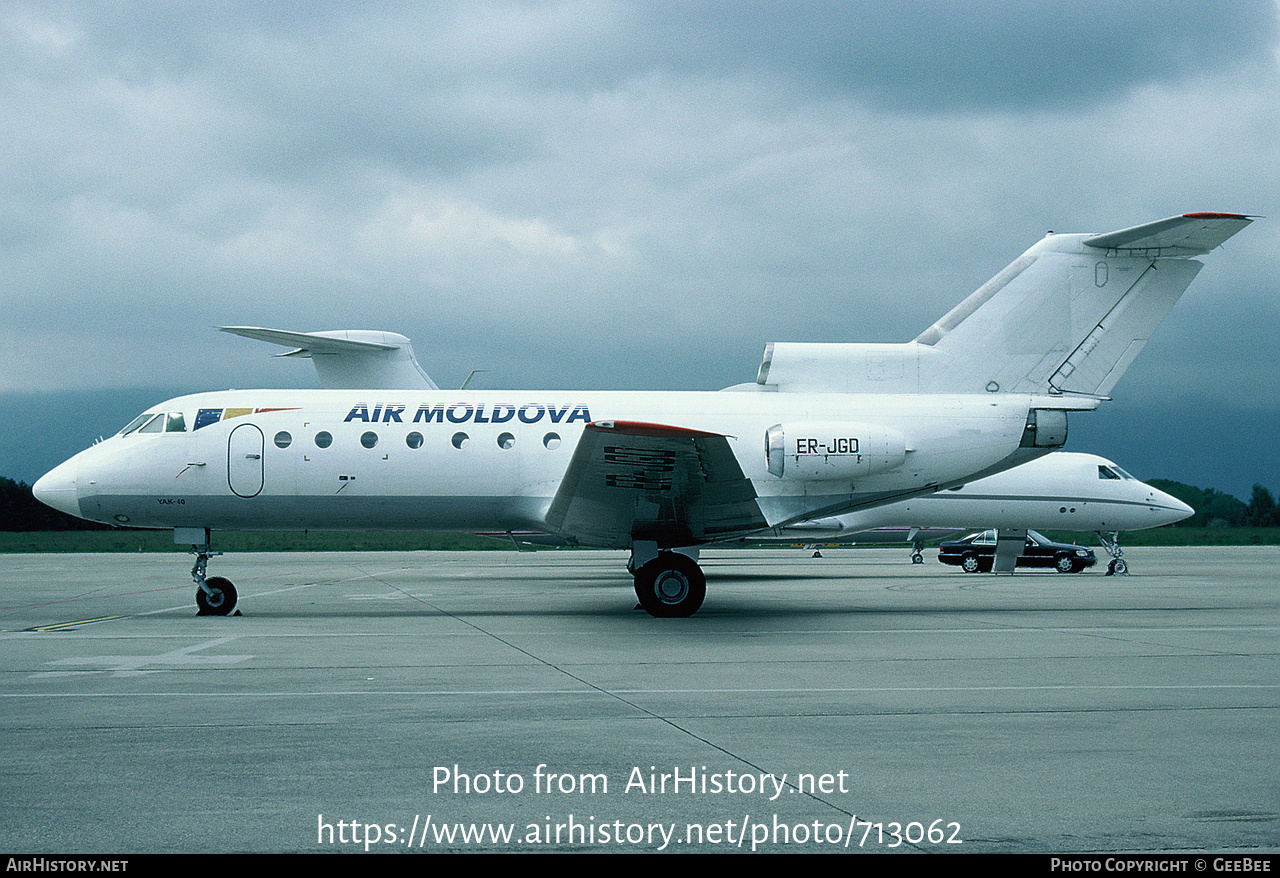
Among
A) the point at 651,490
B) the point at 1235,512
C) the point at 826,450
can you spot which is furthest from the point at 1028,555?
the point at 1235,512

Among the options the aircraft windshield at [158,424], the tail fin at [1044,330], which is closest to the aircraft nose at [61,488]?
the aircraft windshield at [158,424]

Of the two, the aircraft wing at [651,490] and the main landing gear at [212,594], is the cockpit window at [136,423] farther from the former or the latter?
the aircraft wing at [651,490]

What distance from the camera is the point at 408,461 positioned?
55.0ft

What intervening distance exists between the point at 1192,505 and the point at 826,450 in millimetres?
80764

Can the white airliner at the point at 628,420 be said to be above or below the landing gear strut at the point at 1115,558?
above

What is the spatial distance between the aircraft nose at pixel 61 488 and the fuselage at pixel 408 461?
2 centimetres

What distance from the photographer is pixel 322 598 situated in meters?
20.4

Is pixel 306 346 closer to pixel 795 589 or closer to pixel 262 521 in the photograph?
pixel 262 521

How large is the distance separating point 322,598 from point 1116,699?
50.5 ft

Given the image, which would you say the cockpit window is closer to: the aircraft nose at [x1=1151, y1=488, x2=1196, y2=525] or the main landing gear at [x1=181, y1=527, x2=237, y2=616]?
the main landing gear at [x1=181, y1=527, x2=237, y2=616]

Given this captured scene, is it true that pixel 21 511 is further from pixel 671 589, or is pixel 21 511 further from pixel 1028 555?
pixel 671 589

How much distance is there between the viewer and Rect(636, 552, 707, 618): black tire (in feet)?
51.9

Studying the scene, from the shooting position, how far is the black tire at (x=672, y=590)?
1580 centimetres

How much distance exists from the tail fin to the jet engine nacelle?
1.56 metres
